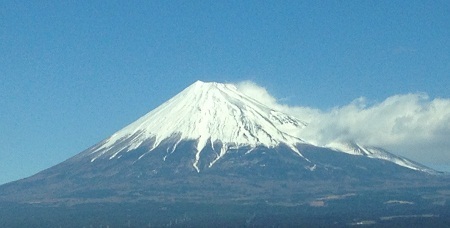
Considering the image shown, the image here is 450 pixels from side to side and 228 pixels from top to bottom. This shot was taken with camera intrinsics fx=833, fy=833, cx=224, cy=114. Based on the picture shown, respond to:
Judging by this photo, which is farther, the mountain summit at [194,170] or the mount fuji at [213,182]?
the mountain summit at [194,170]

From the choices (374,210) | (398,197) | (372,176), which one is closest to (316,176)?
(372,176)

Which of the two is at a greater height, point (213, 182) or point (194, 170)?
point (194, 170)

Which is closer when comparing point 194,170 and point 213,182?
point 213,182

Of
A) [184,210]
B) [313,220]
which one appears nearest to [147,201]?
[184,210]

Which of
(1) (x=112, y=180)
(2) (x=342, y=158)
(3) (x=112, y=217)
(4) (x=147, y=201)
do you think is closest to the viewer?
(3) (x=112, y=217)

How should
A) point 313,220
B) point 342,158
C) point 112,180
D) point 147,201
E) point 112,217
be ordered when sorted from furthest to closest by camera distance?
point 342,158 → point 112,180 → point 147,201 → point 112,217 → point 313,220

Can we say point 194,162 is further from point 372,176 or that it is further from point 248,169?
point 372,176

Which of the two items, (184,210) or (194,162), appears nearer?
(184,210)

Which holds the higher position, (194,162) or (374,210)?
(194,162)

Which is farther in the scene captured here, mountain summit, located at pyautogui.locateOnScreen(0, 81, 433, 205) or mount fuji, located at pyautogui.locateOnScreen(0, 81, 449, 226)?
mountain summit, located at pyautogui.locateOnScreen(0, 81, 433, 205)

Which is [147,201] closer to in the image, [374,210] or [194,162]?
[194,162]
